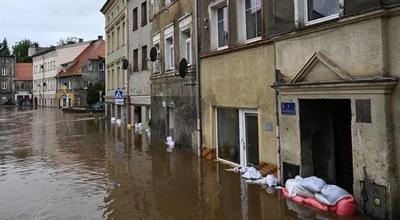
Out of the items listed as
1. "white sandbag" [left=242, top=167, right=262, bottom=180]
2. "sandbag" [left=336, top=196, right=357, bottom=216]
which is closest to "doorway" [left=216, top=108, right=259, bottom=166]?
"white sandbag" [left=242, top=167, right=262, bottom=180]

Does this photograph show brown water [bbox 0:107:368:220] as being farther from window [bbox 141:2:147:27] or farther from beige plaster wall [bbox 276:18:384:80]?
window [bbox 141:2:147:27]

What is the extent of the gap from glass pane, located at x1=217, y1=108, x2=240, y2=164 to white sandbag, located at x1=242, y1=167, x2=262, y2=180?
1604 millimetres

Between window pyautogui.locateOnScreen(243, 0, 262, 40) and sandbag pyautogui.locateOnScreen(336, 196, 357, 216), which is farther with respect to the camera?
window pyautogui.locateOnScreen(243, 0, 262, 40)

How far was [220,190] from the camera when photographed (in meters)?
10.4

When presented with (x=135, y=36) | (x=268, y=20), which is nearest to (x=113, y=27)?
(x=135, y=36)

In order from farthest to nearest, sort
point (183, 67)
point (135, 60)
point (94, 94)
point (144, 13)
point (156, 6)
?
point (94, 94) → point (135, 60) → point (144, 13) → point (156, 6) → point (183, 67)

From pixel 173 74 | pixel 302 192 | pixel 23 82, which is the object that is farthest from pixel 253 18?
pixel 23 82

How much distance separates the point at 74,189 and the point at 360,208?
6.40 m

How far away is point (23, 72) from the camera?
108188 mm

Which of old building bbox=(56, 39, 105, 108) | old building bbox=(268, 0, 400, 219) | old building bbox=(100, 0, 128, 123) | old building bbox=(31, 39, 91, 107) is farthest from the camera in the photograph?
old building bbox=(31, 39, 91, 107)

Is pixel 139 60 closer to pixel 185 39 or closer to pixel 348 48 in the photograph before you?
pixel 185 39

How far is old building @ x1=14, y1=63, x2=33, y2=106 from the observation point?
349ft

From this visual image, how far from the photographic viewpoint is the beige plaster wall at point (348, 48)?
767 centimetres

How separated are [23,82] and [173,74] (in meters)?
96.8
